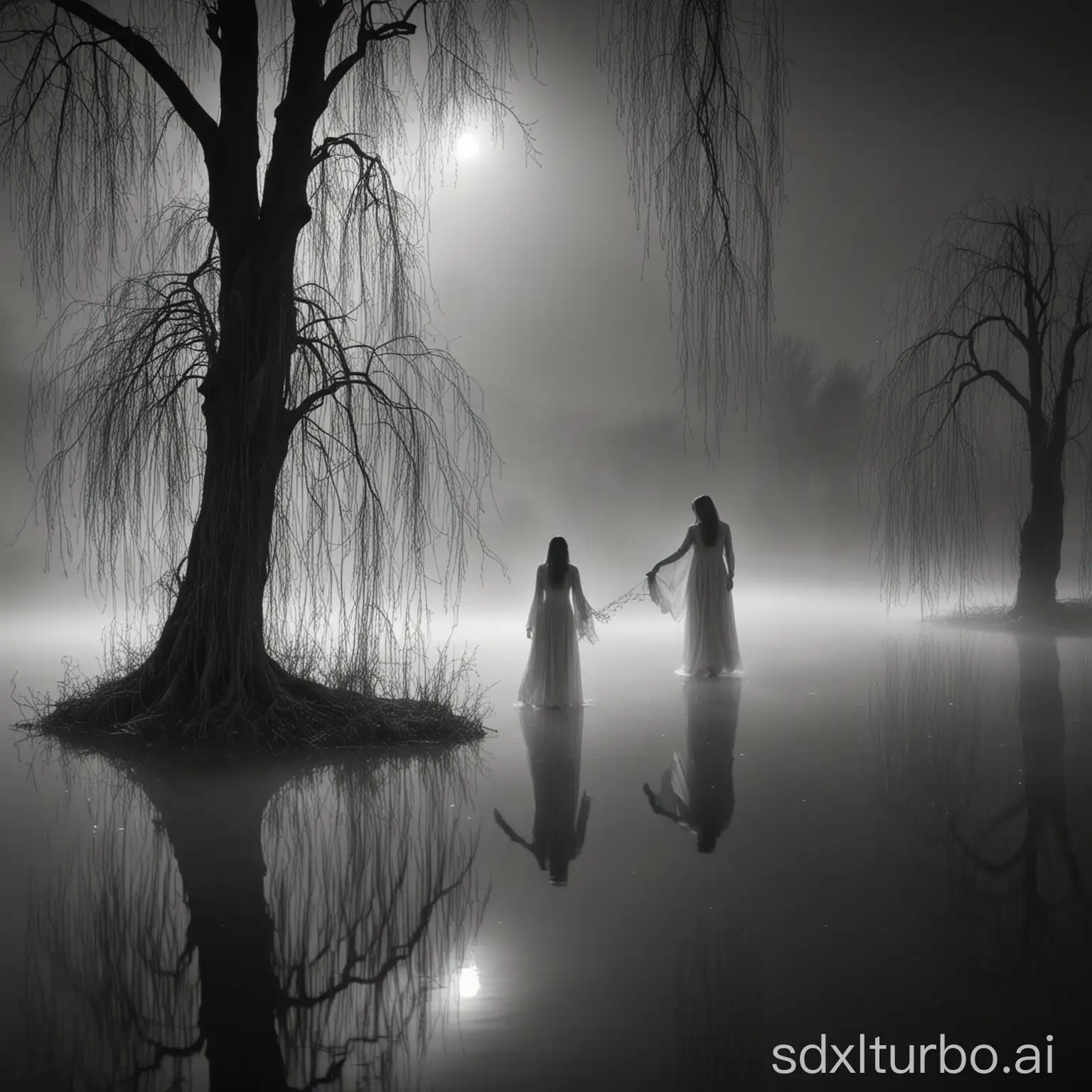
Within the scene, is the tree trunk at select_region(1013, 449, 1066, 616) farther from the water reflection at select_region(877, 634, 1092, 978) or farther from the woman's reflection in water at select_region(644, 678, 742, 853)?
the woman's reflection in water at select_region(644, 678, 742, 853)

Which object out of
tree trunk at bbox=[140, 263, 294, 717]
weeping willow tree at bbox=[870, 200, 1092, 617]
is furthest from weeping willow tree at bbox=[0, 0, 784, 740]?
weeping willow tree at bbox=[870, 200, 1092, 617]

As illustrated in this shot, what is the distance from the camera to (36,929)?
8.66 feet

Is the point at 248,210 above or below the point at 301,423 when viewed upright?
above

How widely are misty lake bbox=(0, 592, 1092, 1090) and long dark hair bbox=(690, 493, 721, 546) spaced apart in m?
2.94

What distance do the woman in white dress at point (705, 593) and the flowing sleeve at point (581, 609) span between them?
1.20 m

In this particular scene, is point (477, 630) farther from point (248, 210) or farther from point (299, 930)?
point (299, 930)

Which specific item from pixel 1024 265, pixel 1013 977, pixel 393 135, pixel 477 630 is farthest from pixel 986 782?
pixel 1024 265

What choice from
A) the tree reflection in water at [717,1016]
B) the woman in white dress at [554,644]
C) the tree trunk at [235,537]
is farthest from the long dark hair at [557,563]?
the tree reflection in water at [717,1016]

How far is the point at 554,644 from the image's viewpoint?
645 cm

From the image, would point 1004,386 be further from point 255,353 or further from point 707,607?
point 255,353

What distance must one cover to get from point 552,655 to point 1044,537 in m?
7.03

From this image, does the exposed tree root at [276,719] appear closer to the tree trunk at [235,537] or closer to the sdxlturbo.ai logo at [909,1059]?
the tree trunk at [235,537]

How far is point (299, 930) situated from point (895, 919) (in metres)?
1.42

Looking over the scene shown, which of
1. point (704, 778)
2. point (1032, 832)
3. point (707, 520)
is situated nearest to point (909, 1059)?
point (1032, 832)
